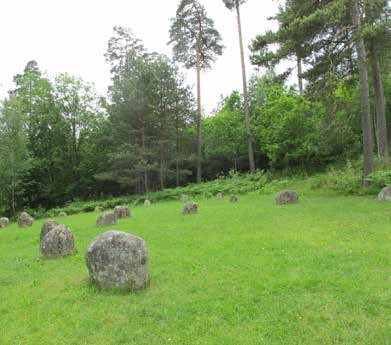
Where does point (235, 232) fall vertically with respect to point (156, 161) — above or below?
below

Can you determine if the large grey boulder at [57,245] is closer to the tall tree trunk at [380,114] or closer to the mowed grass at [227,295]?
the mowed grass at [227,295]

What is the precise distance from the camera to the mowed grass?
3.55 meters

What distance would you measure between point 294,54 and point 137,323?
41.6 feet

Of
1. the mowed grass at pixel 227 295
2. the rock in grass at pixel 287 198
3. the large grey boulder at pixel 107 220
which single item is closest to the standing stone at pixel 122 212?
the large grey boulder at pixel 107 220

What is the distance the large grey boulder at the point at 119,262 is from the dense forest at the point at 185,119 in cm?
1090

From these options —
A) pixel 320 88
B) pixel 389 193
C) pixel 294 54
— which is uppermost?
pixel 294 54

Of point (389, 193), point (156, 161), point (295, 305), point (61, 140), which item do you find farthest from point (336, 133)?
point (61, 140)

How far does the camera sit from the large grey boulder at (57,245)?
7.44 m

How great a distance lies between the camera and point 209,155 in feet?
102

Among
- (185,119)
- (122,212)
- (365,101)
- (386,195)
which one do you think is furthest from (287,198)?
(185,119)

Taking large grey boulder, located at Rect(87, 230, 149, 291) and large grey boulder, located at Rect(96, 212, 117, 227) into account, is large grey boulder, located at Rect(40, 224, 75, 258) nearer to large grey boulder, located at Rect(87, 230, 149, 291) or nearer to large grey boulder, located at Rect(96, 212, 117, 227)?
large grey boulder, located at Rect(87, 230, 149, 291)

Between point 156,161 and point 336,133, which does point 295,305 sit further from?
point 156,161

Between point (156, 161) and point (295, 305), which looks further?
point (156, 161)

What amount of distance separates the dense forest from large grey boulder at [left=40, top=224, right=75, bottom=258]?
10.7 metres
